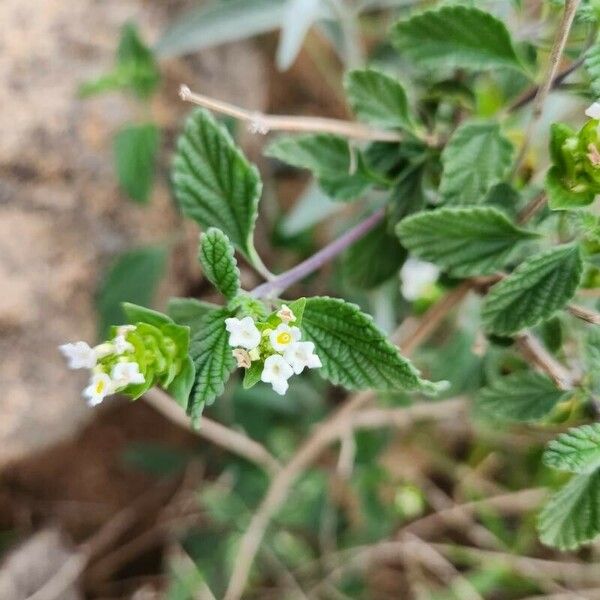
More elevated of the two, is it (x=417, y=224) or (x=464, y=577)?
(x=417, y=224)

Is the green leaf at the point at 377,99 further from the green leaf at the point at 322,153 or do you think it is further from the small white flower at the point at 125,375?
the small white flower at the point at 125,375

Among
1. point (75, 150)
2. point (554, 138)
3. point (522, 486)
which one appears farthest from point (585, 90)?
point (522, 486)

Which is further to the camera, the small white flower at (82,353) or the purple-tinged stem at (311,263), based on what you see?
the purple-tinged stem at (311,263)

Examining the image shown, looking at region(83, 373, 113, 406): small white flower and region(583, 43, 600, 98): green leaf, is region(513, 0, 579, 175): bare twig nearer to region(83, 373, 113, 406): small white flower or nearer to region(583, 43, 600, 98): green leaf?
region(583, 43, 600, 98): green leaf

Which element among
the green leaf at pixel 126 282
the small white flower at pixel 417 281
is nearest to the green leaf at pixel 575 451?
the small white flower at pixel 417 281

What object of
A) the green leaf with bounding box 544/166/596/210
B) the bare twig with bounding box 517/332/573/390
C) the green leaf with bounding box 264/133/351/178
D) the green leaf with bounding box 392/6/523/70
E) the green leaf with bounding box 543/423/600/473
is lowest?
the bare twig with bounding box 517/332/573/390

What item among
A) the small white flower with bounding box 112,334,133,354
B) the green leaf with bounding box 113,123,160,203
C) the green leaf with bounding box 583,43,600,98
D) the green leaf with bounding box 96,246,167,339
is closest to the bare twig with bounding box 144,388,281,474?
the green leaf with bounding box 96,246,167,339

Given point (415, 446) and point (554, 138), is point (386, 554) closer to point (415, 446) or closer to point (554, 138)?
point (415, 446)
